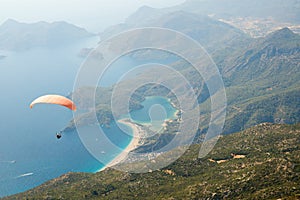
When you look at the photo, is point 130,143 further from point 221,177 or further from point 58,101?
point 58,101

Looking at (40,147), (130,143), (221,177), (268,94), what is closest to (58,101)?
(221,177)

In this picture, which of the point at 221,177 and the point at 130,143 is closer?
the point at 221,177

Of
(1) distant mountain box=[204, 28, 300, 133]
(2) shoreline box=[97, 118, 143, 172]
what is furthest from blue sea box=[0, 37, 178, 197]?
Answer: (1) distant mountain box=[204, 28, 300, 133]

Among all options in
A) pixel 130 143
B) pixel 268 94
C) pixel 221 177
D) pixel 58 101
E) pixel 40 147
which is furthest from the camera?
pixel 268 94

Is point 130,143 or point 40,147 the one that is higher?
point 40,147

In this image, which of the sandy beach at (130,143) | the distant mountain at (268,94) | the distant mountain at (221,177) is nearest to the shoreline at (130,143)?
the sandy beach at (130,143)

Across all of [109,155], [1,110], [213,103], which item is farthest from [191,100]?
[1,110]

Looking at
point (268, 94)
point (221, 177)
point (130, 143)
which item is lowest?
point (130, 143)
